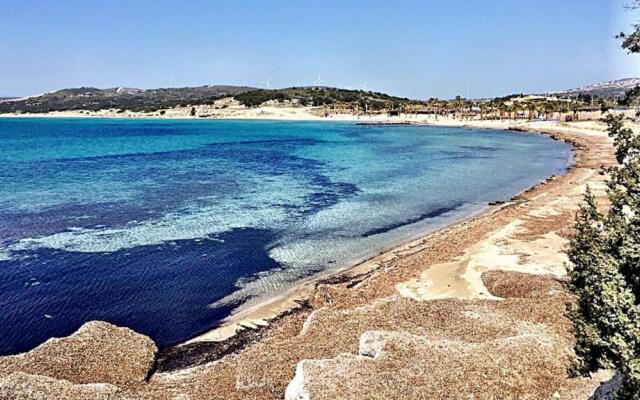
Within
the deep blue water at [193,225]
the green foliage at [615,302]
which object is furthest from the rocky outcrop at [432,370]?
the deep blue water at [193,225]

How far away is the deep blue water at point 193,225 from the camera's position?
19953 mm

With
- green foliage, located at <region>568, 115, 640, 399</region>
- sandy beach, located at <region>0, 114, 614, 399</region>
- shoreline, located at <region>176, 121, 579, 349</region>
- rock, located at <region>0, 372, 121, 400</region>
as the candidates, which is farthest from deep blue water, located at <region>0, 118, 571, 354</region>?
green foliage, located at <region>568, 115, 640, 399</region>

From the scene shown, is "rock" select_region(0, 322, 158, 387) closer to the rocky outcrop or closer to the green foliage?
the rocky outcrop

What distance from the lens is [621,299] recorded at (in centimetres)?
683

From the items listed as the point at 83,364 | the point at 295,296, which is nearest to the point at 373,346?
the point at 83,364

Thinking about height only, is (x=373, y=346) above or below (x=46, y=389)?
above

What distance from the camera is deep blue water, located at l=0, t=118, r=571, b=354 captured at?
19953 mm

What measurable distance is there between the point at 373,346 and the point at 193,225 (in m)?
21.6

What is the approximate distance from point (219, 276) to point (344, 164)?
1774 inches

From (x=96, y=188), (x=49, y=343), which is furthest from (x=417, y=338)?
(x=96, y=188)

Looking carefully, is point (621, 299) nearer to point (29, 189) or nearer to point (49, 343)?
point (49, 343)

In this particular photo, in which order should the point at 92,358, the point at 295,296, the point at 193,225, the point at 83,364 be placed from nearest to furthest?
the point at 83,364 → the point at 92,358 → the point at 295,296 → the point at 193,225

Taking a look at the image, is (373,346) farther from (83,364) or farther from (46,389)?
(83,364)

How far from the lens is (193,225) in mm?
31938
